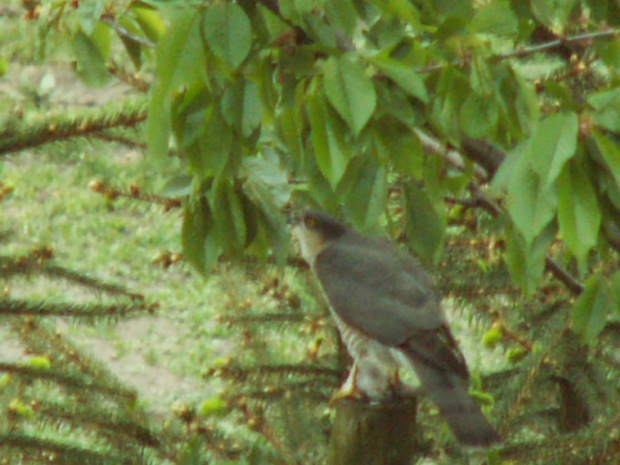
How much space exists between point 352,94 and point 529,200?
289 mm

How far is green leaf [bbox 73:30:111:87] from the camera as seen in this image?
1.90 meters

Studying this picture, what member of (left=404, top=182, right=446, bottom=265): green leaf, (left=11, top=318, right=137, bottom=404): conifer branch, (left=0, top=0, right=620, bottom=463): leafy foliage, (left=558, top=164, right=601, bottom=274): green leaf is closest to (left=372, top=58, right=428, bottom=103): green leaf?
(left=0, top=0, right=620, bottom=463): leafy foliage

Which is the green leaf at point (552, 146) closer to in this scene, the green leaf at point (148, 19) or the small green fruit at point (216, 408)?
the green leaf at point (148, 19)

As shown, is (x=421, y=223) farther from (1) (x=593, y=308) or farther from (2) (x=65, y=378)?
(2) (x=65, y=378)

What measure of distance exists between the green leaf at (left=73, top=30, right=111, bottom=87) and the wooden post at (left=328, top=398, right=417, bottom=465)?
0.84 m

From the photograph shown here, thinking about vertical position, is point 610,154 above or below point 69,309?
above

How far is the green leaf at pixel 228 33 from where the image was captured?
140 cm

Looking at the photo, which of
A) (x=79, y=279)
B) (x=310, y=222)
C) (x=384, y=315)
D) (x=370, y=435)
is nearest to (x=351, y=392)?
(x=370, y=435)

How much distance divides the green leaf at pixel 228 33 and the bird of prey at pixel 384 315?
123 centimetres

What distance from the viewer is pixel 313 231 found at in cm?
351

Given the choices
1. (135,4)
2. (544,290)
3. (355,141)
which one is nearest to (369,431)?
(355,141)

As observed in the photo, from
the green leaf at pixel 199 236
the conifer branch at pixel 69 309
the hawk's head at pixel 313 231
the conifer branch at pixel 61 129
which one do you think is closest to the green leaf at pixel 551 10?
the green leaf at pixel 199 236

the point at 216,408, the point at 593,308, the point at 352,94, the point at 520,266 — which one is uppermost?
the point at 352,94

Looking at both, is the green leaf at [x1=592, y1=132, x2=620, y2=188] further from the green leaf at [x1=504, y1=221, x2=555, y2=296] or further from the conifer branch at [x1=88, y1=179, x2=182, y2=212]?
the conifer branch at [x1=88, y1=179, x2=182, y2=212]
